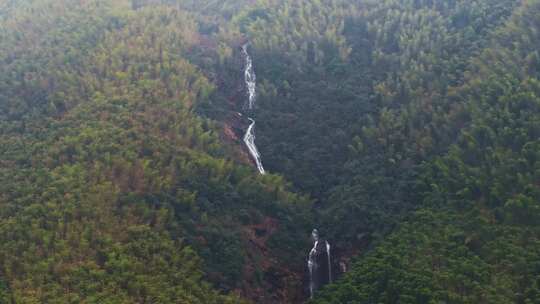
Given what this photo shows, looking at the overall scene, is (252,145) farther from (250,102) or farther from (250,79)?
(250,79)

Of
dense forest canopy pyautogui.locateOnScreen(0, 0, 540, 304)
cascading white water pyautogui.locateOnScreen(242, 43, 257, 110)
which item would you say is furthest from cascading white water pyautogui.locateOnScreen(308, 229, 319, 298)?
cascading white water pyautogui.locateOnScreen(242, 43, 257, 110)

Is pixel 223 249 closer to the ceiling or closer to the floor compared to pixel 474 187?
closer to the floor

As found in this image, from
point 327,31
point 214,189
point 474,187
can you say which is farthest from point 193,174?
point 327,31

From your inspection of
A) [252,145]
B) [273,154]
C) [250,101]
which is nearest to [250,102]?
[250,101]

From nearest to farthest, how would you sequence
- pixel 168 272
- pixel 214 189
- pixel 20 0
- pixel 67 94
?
pixel 168 272, pixel 214 189, pixel 67 94, pixel 20 0

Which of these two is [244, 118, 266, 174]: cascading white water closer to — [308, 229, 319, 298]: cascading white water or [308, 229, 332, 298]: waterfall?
[308, 229, 319, 298]: cascading white water

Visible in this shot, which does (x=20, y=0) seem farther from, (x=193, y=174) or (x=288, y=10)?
(x=193, y=174)
